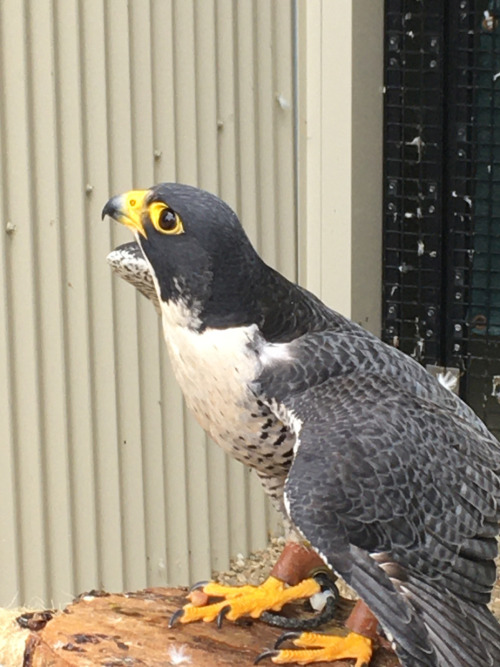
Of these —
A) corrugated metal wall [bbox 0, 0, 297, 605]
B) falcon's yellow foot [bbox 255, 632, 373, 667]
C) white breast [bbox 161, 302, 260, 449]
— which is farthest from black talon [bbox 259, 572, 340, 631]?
corrugated metal wall [bbox 0, 0, 297, 605]

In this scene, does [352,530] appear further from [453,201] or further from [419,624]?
[453,201]

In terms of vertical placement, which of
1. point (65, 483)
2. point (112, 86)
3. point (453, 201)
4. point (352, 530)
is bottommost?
point (65, 483)

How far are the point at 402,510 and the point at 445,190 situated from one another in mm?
2514

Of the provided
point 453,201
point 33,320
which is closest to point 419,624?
point 33,320

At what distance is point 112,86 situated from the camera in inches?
169

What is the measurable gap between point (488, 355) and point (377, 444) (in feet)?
8.23

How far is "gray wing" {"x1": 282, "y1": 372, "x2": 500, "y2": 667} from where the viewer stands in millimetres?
2506

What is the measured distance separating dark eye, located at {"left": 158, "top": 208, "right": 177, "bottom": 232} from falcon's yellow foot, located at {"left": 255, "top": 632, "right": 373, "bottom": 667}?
97 cm

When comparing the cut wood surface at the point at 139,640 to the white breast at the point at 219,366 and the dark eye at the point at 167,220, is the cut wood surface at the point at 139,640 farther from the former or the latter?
the dark eye at the point at 167,220

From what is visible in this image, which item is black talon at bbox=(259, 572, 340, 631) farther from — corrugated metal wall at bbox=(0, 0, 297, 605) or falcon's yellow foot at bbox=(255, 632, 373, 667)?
corrugated metal wall at bbox=(0, 0, 297, 605)

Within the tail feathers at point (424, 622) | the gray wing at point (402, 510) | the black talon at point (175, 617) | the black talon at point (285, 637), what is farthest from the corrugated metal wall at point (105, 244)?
the tail feathers at point (424, 622)

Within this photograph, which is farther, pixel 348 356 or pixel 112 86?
pixel 112 86

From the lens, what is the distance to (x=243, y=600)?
3.11 metres

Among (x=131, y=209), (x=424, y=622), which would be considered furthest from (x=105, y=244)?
(x=424, y=622)
